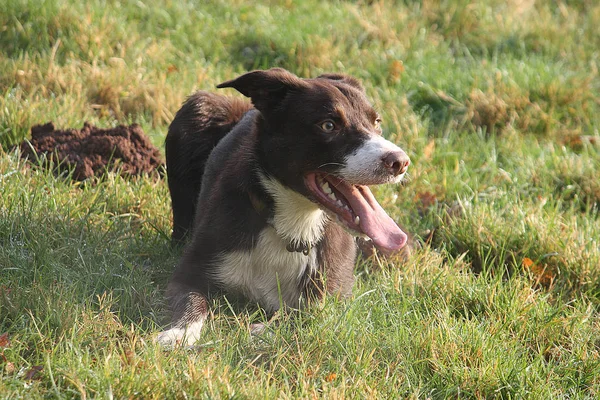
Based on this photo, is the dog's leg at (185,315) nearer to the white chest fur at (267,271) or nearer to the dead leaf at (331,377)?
the white chest fur at (267,271)

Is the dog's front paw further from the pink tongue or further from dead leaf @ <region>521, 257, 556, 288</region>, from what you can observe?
dead leaf @ <region>521, 257, 556, 288</region>

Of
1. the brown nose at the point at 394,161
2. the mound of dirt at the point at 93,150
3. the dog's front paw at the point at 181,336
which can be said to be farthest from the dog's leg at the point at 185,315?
the mound of dirt at the point at 93,150

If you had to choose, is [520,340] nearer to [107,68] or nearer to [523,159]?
[523,159]

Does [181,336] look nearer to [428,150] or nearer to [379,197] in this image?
[379,197]

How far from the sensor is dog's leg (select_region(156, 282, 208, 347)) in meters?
3.50

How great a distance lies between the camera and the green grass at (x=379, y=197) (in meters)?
3.34

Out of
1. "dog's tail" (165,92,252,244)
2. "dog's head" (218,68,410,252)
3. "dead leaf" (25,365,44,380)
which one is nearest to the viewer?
"dead leaf" (25,365,44,380)

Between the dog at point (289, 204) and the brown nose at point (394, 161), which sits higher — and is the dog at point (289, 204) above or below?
below

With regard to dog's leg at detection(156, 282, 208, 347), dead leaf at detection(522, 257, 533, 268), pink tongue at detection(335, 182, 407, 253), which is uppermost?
pink tongue at detection(335, 182, 407, 253)

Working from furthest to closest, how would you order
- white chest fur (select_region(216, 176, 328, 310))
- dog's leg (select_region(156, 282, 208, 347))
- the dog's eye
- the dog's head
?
white chest fur (select_region(216, 176, 328, 310)), the dog's eye, the dog's head, dog's leg (select_region(156, 282, 208, 347))

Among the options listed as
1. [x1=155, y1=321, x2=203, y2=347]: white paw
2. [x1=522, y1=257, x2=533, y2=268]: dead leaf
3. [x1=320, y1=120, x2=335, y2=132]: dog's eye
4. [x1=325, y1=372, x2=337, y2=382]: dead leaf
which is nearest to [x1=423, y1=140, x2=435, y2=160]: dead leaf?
[x1=522, y1=257, x2=533, y2=268]: dead leaf

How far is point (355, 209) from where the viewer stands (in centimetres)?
377

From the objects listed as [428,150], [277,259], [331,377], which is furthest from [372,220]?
[428,150]

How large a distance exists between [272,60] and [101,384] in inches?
179
